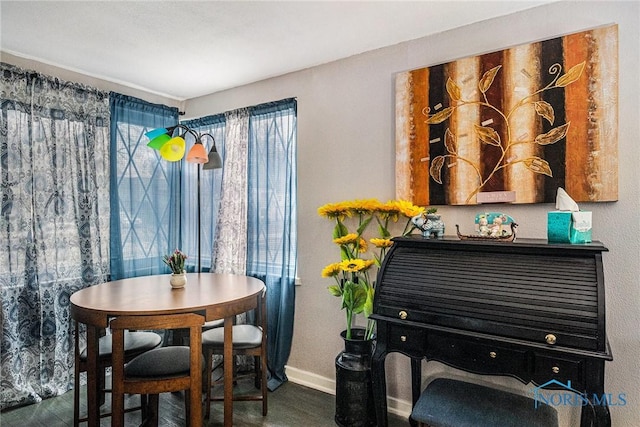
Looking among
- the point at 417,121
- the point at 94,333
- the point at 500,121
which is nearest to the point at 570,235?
the point at 500,121

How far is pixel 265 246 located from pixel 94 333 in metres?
1.41

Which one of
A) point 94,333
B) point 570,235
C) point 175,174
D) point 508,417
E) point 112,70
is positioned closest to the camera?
point 508,417

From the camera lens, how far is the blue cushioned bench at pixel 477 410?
1539 millimetres

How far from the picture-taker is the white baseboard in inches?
96.0

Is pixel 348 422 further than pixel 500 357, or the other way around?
pixel 348 422

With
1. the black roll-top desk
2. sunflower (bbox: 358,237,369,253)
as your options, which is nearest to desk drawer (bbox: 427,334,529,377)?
the black roll-top desk

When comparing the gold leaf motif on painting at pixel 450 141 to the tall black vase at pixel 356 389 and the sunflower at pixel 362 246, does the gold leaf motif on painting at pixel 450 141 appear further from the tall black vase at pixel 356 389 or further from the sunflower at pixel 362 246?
the tall black vase at pixel 356 389

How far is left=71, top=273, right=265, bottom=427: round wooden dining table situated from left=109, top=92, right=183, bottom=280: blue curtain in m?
0.84

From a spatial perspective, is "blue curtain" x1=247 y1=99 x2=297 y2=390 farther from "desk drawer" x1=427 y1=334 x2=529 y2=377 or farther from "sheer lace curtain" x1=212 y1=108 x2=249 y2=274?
"desk drawer" x1=427 y1=334 x2=529 y2=377

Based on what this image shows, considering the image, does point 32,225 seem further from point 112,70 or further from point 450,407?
point 450,407

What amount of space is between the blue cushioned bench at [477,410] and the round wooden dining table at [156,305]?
3.43ft

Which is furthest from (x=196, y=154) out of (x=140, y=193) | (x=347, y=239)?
(x=347, y=239)

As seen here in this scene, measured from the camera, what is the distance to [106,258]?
10.2ft

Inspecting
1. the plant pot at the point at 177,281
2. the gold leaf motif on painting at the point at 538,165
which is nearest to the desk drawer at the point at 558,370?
the gold leaf motif on painting at the point at 538,165
